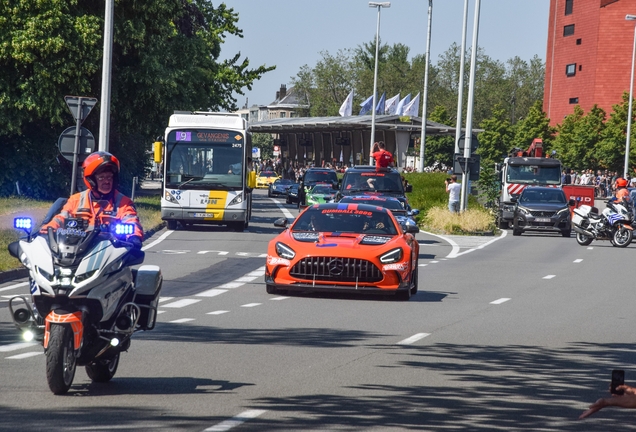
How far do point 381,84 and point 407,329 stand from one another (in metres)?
127

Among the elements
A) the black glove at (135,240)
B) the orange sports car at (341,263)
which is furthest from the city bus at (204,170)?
the black glove at (135,240)

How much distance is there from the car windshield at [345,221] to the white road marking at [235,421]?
32.5ft

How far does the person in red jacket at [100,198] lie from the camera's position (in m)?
8.43

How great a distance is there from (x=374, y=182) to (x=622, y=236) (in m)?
7.02

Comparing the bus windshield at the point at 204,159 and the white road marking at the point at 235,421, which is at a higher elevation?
the bus windshield at the point at 204,159

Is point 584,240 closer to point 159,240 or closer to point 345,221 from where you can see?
point 159,240

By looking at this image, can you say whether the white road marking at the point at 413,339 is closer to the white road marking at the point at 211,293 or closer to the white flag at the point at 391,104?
the white road marking at the point at 211,293

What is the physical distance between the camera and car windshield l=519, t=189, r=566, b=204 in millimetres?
38781

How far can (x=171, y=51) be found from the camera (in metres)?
43.2

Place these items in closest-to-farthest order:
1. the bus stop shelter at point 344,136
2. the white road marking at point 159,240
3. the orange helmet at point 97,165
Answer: the orange helmet at point 97,165 < the white road marking at point 159,240 < the bus stop shelter at point 344,136

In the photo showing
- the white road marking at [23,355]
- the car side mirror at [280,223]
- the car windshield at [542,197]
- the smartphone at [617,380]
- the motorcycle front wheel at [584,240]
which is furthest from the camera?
the car windshield at [542,197]

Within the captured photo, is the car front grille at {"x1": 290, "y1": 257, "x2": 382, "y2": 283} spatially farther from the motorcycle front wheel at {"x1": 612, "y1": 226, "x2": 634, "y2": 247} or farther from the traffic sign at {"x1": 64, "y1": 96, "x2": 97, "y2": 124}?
the motorcycle front wheel at {"x1": 612, "y1": 226, "x2": 634, "y2": 247}

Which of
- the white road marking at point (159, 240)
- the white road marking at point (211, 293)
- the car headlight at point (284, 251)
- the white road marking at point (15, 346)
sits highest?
the car headlight at point (284, 251)

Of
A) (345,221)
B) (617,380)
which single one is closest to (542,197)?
(345,221)
